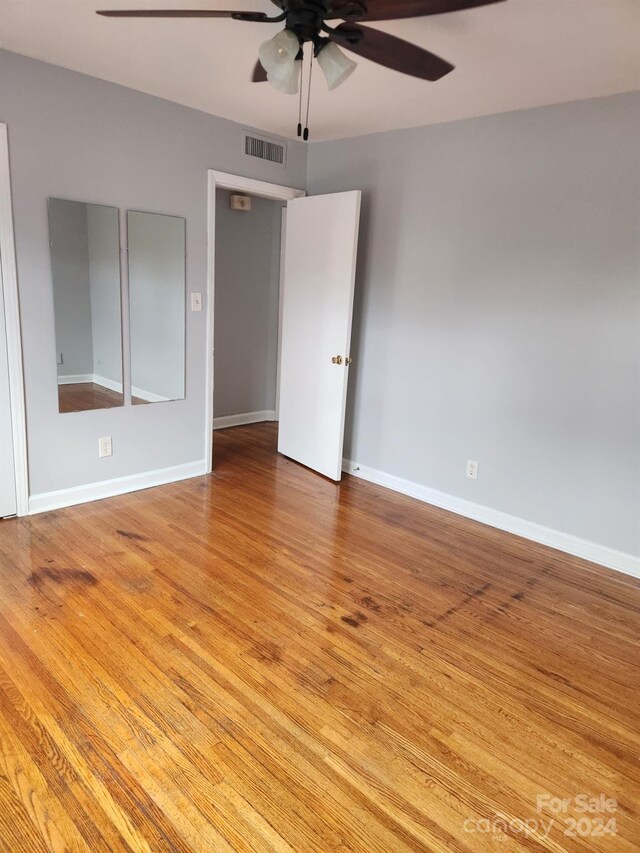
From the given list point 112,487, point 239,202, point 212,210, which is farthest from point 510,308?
point 239,202

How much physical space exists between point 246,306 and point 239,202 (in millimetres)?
959

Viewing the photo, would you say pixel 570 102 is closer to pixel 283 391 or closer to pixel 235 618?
pixel 283 391

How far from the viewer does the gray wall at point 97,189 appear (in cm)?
285

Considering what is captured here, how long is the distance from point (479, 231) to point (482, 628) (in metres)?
2.26

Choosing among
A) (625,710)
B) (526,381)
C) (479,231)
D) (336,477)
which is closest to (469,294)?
(479,231)

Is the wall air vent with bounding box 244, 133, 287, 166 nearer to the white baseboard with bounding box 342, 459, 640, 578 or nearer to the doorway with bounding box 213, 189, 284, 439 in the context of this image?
the doorway with bounding box 213, 189, 284, 439

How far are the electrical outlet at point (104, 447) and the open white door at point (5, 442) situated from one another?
0.51m

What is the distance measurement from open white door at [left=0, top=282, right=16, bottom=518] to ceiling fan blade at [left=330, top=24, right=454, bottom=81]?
2135 millimetres

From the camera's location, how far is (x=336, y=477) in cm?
397

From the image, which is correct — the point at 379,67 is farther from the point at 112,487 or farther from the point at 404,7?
the point at 112,487

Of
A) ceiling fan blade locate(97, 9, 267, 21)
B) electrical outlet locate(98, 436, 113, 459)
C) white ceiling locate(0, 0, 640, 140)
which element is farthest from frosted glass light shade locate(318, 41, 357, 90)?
electrical outlet locate(98, 436, 113, 459)

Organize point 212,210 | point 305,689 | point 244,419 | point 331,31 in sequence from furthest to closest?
1. point 244,419
2. point 212,210
3. point 305,689
4. point 331,31

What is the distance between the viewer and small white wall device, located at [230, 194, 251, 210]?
496 centimetres

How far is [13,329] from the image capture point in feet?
9.57
